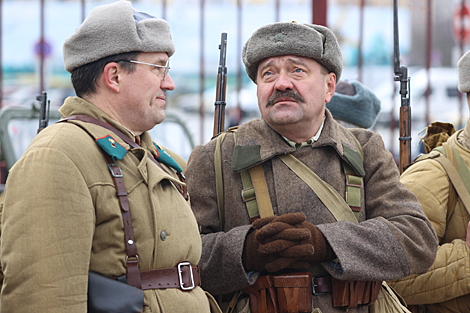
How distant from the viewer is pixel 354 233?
2.16m

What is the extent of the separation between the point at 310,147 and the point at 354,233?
17.4 inches

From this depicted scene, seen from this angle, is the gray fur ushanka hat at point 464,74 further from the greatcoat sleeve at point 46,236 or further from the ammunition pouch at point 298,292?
the greatcoat sleeve at point 46,236

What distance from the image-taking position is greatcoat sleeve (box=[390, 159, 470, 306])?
102 inches

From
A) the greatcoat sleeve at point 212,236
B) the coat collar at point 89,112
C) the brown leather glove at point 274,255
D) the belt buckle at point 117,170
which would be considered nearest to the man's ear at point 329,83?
the greatcoat sleeve at point 212,236

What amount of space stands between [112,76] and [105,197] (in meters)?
0.46

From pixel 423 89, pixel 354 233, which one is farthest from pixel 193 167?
pixel 423 89

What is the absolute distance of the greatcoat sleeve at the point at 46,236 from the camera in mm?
1467

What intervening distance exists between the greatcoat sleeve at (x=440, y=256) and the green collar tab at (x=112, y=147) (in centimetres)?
155

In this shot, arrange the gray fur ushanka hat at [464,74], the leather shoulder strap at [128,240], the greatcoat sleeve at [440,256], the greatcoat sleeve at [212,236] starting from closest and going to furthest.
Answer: the leather shoulder strap at [128,240] < the greatcoat sleeve at [212,236] < the greatcoat sleeve at [440,256] < the gray fur ushanka hat at [464,74]

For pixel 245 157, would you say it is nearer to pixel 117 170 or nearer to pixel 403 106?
pixel 117 170

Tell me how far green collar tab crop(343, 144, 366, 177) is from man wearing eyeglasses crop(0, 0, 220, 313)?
0.74 metres

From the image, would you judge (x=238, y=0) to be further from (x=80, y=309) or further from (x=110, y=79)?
(x=80, y=309)

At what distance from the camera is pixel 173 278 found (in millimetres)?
1766

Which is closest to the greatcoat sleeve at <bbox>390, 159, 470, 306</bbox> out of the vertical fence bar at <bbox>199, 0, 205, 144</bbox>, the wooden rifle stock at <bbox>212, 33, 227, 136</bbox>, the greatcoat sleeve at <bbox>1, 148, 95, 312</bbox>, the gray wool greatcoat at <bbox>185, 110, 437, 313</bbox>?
the gray wool greatcoat at <bbox>185, 110, 437, 313</bbox>
